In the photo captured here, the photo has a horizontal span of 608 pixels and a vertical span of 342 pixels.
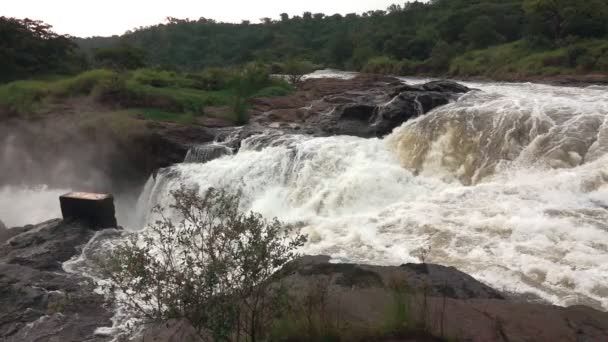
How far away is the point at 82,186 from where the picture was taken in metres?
15.1

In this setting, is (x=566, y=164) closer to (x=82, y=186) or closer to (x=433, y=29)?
(x=82, y=186)

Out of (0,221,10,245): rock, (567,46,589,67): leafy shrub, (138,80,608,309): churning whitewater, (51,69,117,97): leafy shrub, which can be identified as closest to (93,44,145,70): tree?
(51,69,117,97): leafy shrub

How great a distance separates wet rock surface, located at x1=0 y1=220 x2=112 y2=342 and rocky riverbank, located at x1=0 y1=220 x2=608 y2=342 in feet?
0.05

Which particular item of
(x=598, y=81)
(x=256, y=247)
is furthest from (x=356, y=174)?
(x=598, y=81)

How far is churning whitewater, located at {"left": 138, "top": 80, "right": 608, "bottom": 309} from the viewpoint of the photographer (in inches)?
273

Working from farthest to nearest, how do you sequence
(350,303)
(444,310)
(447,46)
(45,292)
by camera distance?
1. (447,46)
2. (45,292)
3. (350,303)
4. (444,310)

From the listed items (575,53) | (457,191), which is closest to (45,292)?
(457,191)

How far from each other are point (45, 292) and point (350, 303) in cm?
521

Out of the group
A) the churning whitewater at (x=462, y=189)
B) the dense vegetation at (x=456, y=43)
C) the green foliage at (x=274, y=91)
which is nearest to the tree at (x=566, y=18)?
the dense vegetation at (x=456, y=43)

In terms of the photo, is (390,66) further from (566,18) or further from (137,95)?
(137,95)

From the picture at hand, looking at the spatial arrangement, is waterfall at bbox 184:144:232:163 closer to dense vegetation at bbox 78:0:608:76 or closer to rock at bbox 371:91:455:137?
rock at bbox 371:91:455:137

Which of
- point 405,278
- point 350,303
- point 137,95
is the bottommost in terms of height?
point 405,278

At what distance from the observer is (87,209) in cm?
1028

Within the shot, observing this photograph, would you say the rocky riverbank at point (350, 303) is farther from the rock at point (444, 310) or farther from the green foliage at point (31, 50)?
the green foliage at point (31, 50)
